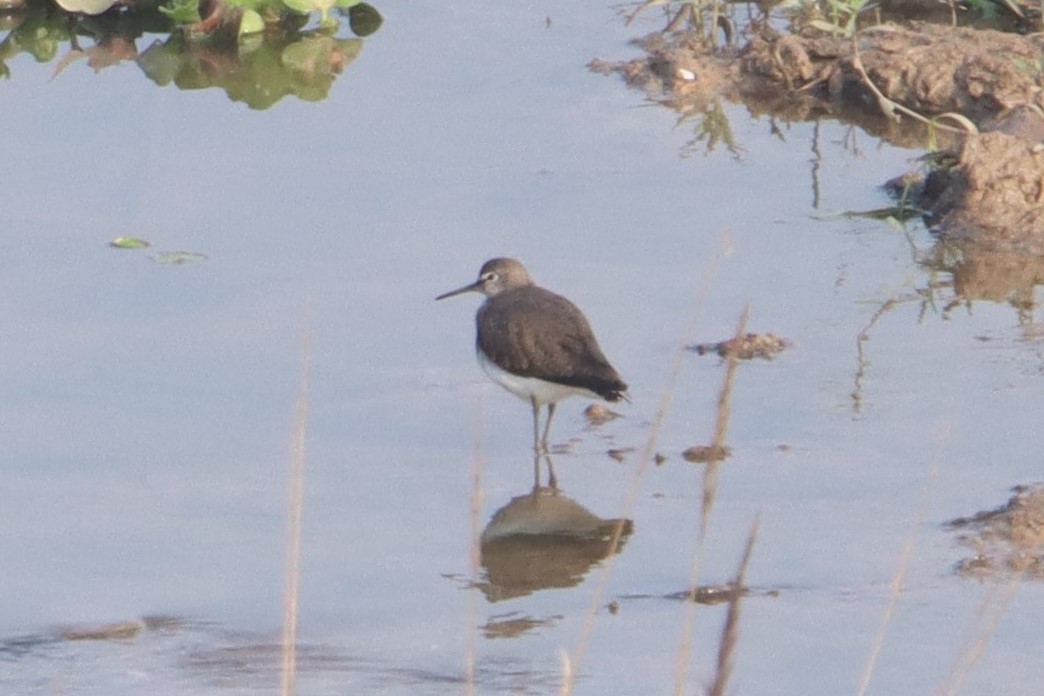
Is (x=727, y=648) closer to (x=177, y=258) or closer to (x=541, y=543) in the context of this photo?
(x=541, y=543)

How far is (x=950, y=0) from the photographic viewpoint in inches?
365

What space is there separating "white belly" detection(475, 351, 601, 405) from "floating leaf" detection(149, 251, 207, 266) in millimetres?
1577

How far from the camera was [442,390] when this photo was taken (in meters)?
6.25

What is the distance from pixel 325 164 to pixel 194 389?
2266 mm

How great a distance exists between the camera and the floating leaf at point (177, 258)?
7.11 meters

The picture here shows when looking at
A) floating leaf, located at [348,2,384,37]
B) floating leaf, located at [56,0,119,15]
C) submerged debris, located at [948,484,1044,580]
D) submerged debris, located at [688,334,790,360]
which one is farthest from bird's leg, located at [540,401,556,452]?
floating leaf, located at [56,0,119,15]

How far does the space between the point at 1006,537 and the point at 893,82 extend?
4208 millimetres

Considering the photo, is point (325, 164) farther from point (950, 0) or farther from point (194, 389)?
point (950, 0)

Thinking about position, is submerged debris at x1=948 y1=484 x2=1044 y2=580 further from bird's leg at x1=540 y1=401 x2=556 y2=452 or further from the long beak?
the long beak

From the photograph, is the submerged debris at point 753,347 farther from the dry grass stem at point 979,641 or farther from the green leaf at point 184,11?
the green leaf at point 184,11

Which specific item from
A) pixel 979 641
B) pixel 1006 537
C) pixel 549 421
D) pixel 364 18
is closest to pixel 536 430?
pixel 549 421

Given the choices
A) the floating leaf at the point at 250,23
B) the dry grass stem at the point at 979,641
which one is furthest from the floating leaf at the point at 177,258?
the dry grass stem at the point at 979,641

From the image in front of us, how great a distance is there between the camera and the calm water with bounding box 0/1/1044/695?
457 centimetres

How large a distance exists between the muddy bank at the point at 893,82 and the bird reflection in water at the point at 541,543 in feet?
8.73
